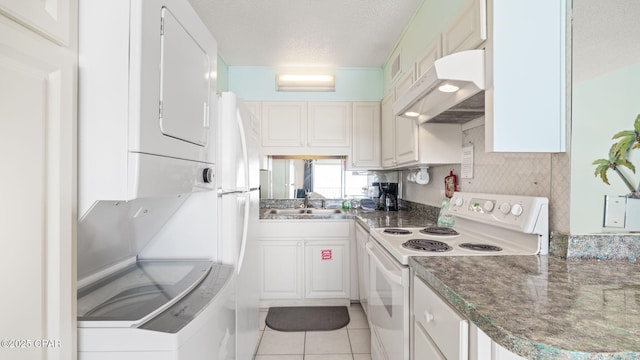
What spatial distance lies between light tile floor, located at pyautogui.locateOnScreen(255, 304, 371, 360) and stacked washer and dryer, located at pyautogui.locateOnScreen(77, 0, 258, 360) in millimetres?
800

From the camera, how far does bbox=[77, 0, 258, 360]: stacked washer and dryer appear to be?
2.33ft

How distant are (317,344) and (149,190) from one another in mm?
1820

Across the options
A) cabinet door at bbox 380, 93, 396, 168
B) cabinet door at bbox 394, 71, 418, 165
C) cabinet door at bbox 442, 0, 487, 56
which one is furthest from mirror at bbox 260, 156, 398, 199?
cabinet door at bbox 442, 0, 487, 56

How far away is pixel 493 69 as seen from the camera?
41.1 inches

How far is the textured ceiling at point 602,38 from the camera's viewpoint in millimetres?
1029

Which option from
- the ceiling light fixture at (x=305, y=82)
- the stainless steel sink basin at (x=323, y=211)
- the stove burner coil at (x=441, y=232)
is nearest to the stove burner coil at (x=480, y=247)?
the stove burner coil at (x=441, y=232)

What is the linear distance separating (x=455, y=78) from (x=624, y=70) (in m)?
0.61

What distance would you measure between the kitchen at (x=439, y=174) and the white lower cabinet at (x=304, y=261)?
106 cm

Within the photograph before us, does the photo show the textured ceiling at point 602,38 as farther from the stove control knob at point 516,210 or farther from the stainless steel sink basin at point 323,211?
the stainless steel sink basin at point 323,211

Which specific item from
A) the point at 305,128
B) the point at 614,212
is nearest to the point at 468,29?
the point at 614,212

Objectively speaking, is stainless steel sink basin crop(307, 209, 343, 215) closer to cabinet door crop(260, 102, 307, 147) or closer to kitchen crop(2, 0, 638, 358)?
cabinet door crop(260, 102, 307, 147)

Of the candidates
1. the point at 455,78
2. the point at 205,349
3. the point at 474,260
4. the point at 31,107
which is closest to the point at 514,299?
the point at 474,260

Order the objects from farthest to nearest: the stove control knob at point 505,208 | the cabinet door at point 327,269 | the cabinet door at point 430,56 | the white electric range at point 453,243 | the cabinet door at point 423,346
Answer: the cabinet door at point 327,269, the cabinet door at point 430,56, the stove control knob at point 505,208, the white electric range at point 453,243, the cabinet door at point 423,346

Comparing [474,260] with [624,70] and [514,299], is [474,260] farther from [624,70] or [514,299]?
[624,70]
